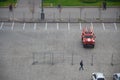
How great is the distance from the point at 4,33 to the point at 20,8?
1119 centimetres

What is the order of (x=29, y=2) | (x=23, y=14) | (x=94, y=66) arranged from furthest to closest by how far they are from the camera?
(x=29, y=2) → (x=23, y=14) → (x=94, y=66)

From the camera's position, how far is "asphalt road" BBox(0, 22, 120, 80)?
207ft

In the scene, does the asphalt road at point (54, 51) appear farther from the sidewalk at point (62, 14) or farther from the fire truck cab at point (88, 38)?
the sidewalk at point (62, 14)

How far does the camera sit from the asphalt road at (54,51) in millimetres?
63062

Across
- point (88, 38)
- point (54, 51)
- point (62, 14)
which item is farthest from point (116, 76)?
point (62, 14)

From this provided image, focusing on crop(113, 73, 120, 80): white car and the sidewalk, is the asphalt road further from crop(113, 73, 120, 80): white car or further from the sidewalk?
the sidewalk

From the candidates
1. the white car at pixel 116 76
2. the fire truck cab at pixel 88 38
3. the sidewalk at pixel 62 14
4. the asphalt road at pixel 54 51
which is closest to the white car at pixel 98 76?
the asphalt road at pixel 54 51

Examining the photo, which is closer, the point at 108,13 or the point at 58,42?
the point at 58,42

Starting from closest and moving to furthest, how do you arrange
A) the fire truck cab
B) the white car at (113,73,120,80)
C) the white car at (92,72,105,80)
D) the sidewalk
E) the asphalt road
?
the white car at (92,72,105,80)
the white car at (113,73,120,80)
the asphalt road
the fire truck cab
the sidewalk

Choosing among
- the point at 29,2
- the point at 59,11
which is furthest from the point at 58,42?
the point at 29,2

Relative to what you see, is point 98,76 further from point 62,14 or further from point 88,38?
point 62,14

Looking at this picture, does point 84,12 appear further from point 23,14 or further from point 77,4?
point 23,14

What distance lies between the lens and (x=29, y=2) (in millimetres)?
87812

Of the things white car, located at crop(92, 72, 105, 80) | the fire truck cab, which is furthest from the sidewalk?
white car, located at crop(92, 72, 105, 80)
